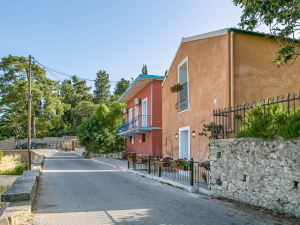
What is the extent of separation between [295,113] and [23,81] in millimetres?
47865

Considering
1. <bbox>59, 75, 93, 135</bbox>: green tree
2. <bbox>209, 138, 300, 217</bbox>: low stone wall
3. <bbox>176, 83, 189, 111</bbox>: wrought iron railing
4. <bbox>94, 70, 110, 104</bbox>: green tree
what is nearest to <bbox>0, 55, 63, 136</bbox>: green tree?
<bbox>59, 75, 93, 135</bbox>: green tree

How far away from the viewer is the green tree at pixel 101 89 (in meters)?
81.8

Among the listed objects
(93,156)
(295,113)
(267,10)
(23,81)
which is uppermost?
(23,81)

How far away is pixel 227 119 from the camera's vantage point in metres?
11.2

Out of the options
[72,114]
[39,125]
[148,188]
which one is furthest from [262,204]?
[72,114]

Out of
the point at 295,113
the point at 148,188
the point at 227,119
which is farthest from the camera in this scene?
the point at 148,188

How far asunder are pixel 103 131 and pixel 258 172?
2775 cm

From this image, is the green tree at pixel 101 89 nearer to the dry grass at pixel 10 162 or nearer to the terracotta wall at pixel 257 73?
the dry grass at pixel 10 162

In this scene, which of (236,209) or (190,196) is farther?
(190,196)

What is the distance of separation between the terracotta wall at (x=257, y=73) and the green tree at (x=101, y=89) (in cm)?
6984

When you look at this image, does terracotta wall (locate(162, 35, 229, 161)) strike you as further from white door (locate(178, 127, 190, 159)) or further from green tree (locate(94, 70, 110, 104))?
green tree (locate(94, 70, 110, 104))

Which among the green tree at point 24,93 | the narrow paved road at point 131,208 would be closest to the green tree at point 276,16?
the narrow paved road at point 131,208

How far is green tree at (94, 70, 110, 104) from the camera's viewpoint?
8181cm

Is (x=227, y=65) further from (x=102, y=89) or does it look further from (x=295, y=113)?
(x=102, y=89)
